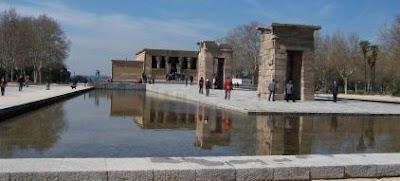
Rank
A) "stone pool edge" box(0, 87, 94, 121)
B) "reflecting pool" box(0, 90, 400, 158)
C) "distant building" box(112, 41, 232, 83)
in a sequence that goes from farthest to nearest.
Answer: "distant building" box(112, 41, 232, 83)
"stone pool edge" box(0, 87, 94, 121)
"reflecting pool" box(0, 90, 400, 158)

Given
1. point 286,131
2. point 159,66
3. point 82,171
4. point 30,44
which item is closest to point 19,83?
point 30,44

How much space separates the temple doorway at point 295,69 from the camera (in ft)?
97.5

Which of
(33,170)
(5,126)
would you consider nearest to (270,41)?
(5,126)

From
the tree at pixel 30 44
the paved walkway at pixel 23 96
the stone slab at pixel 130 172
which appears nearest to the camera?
the stone slab at pixel 130 172

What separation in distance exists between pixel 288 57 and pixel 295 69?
776mm

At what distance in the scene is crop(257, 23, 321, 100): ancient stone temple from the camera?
28.5 meters

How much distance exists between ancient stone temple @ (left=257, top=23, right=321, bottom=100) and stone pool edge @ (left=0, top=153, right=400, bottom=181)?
2012cm

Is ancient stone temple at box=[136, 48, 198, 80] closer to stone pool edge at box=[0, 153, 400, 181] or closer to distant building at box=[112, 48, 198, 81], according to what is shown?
distant building at box=[112, 48, 198, 81]

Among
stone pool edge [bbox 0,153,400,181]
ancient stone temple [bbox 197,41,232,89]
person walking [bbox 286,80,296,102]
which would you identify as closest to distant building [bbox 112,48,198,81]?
ancient stone temple [bbox 197,41,232,89]

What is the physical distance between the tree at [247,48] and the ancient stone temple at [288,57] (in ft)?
162

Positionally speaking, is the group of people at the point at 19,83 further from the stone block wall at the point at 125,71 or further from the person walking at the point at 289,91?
the stone block wall at the point at 125,71

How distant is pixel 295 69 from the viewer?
98.5 feet

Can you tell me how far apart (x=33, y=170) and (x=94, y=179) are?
80 cm

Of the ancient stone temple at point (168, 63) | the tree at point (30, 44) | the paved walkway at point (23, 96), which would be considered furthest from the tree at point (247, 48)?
the paved walkway at point (23, 96)
